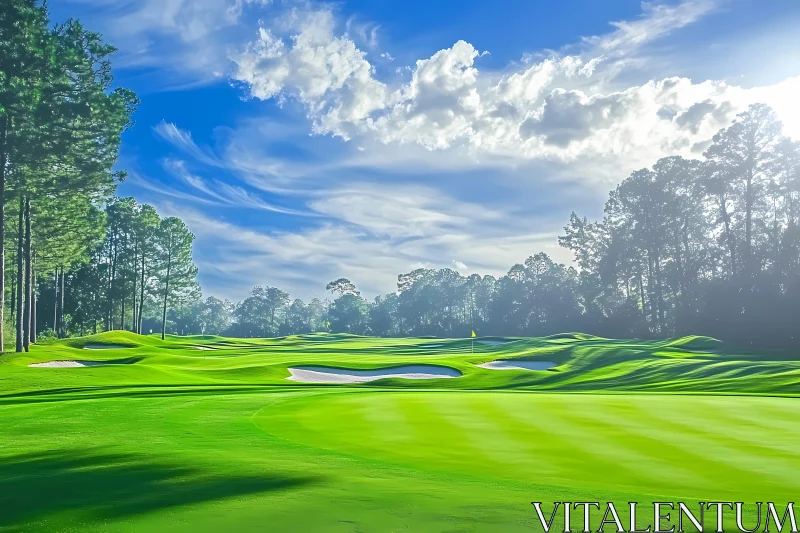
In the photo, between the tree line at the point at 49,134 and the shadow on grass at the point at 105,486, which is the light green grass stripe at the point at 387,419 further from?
the tree line at the point at 49,134

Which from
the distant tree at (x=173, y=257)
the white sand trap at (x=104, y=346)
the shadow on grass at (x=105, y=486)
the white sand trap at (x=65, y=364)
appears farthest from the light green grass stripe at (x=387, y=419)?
the distant tree at (x=173, y=257)

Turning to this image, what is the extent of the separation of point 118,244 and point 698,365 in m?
70.2

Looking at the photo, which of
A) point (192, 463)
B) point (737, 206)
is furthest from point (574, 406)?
point (737, 206)

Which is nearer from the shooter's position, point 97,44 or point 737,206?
point 97,44

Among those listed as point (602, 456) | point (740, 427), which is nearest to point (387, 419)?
point (602, 456)

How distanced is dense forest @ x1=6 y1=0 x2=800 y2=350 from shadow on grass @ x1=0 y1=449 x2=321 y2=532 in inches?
1251

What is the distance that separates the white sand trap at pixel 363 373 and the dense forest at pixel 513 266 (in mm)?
17171

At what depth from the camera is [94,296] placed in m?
88.1

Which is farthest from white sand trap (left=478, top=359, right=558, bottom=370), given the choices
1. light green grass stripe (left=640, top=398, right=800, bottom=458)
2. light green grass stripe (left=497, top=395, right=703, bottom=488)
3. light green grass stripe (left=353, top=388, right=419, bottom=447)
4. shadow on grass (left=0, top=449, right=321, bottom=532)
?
shadow on grass (left=0, top=449, right=321, bottom=532)

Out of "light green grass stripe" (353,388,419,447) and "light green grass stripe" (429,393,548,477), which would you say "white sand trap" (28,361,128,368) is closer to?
Result: "light green grass stripe" (353,388,419,447)

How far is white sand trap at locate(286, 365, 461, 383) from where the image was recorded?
39.6 metres

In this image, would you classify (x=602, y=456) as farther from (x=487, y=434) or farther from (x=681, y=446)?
(x=487, y=434)

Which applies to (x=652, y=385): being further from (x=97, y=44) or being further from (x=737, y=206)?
(x=737, y=206)

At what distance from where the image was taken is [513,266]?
13850 cm
